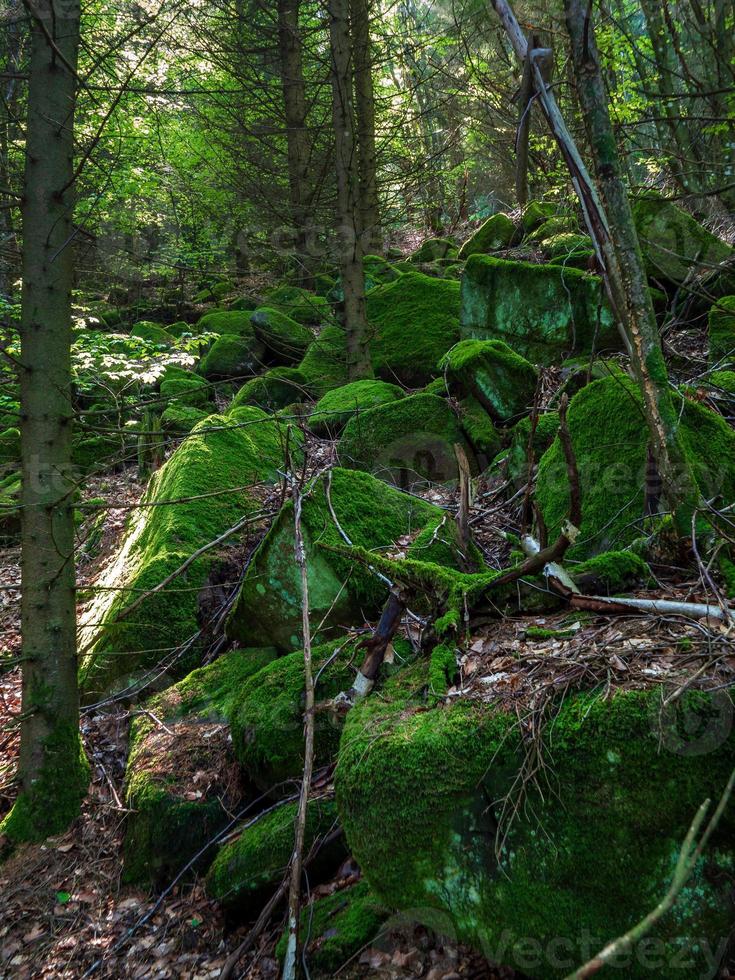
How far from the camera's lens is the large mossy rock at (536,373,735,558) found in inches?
140


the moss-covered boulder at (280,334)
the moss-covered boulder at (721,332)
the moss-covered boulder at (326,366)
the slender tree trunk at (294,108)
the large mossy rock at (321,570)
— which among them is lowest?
the large mossy rock at (321,570)

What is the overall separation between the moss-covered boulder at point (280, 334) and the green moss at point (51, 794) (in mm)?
8610

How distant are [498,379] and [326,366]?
4194 mm

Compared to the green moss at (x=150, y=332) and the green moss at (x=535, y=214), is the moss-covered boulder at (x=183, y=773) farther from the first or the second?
the green moss at (x=535, y=214)

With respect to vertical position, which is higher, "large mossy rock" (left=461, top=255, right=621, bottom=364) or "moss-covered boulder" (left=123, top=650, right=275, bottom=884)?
"large mossy rock" (left=461, top=255, right=621, bottom=364)

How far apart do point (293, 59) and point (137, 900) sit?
48.6 ft

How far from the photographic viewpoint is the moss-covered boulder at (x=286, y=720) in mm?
3523

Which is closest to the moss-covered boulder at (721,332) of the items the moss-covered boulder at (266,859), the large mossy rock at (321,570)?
the large mossy rock at (321,570)

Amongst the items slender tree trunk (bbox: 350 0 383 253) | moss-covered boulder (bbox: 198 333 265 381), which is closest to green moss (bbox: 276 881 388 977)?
slender tree trunk (bbox: 350 0 383 253)

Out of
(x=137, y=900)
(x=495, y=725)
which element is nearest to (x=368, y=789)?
(x=495, y=725)

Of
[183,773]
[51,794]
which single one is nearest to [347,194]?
[183,773]

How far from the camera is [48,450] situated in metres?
3.79

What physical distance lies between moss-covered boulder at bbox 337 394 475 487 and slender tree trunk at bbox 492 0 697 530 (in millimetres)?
3337

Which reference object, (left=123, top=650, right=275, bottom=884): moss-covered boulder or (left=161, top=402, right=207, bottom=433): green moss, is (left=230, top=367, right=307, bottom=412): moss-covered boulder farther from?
(left=123, top=650, right=275, bottom=884): moss-covered boulder
